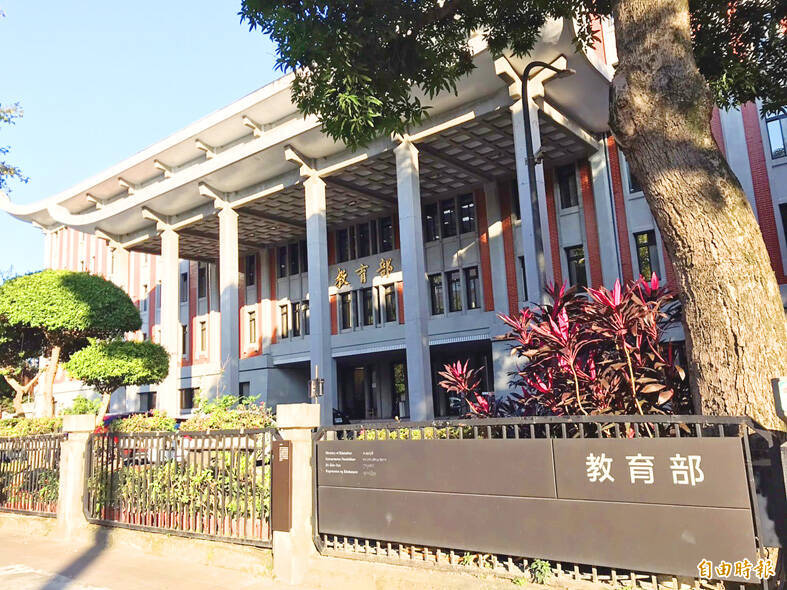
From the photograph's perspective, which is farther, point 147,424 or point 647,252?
point 647,252

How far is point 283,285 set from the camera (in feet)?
113

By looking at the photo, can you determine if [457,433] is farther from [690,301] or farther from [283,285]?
[283,285]

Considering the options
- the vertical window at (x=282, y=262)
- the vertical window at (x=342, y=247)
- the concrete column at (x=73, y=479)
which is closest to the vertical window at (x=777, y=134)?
the vertical window at (x=342, y=247)

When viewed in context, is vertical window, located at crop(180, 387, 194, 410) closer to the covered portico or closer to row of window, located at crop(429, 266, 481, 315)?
the covered portico

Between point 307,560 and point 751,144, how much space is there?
18971 millimetres

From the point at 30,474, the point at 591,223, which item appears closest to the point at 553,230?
the point at 591,223

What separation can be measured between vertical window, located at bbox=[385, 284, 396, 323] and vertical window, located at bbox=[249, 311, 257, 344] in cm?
963

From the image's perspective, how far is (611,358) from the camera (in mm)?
6012

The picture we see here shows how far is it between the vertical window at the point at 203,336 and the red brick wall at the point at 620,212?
24477mm

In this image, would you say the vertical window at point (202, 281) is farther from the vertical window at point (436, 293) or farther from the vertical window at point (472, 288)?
the vertical window at point (472, 288)

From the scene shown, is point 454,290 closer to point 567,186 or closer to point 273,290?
point 567,186

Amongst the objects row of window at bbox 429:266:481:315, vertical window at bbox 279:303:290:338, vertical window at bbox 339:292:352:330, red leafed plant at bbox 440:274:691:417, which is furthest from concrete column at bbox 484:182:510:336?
red leafed plant at bbox 440:274:691:417

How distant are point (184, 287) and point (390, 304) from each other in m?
16.3

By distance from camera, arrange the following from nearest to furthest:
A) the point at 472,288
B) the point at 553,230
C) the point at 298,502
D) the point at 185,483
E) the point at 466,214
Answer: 1. the point at 298,502
2. the point at 185,483
3. the point at 553,230
4. the point at 472,288
5. the point at 466,214
